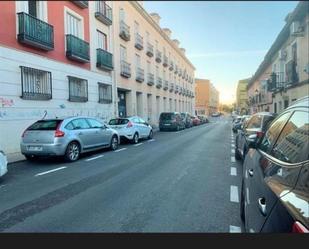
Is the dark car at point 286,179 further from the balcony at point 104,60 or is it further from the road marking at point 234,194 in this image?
the balcony at point 104,60

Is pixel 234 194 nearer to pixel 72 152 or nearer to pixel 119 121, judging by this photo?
pixel 72 152

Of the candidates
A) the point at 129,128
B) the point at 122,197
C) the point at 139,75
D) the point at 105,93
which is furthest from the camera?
the point at 139,75

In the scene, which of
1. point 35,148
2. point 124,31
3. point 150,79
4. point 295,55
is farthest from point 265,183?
point 150,79

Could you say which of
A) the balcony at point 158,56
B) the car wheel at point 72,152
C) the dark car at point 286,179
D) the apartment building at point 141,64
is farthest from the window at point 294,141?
the balcony at point 158,56

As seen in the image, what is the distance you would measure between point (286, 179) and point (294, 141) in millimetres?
404

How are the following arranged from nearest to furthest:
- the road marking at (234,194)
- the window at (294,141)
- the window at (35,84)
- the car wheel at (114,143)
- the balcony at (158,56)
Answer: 1. the window at (294,141)
2. the road marking at (234,194)
3. the car wheel at (114,143)
4. the window at (35,84)
5. the balcony at (158,56)

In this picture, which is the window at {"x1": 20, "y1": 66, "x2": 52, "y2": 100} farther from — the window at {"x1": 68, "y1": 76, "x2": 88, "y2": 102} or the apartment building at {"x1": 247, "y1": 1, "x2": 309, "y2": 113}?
the apartment building at {"x1": 247, "y1": 1, "x2": 309, "y2": 113}

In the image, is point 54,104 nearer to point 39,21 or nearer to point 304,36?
point 39,21

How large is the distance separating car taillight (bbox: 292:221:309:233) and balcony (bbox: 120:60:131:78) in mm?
22385

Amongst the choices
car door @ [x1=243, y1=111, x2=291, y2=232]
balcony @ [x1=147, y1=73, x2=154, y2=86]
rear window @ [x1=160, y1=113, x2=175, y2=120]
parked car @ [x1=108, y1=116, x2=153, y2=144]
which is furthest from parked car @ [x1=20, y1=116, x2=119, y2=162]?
balcony @ [x1=147, y1=73, x2=154, y2=86]

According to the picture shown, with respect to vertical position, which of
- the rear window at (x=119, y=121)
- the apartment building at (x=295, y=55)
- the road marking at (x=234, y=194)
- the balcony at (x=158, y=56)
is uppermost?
the balcony at (x=158, y=56)

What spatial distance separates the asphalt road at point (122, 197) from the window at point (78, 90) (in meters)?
7.58

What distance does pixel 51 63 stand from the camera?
48.0 ft

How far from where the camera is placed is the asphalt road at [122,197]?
4.16 meters
